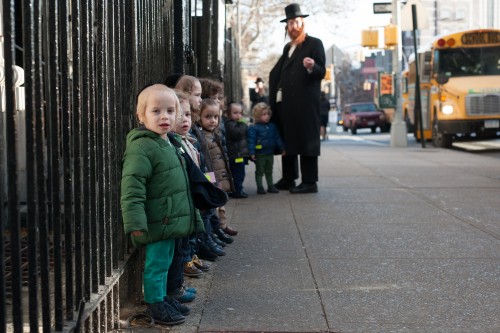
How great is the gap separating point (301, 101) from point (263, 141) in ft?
2.53

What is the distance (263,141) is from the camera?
10.9m

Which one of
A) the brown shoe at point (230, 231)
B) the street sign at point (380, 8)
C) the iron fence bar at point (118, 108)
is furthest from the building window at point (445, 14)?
the iron fence bar at point (118, 108)

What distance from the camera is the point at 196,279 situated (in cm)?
570

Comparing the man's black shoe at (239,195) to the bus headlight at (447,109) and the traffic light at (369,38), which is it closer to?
the bus headlight at (447,109)

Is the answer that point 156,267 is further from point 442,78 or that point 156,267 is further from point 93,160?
point 442,78

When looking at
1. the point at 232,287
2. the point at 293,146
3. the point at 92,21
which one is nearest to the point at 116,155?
the point at 92,21

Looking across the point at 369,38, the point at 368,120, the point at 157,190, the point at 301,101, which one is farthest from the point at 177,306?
the point at 368,120

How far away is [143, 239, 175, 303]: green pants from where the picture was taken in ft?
14.7

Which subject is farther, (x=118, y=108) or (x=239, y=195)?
(x=239, y=195)

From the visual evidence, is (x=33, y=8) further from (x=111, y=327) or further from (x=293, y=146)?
(x=293, y=146)

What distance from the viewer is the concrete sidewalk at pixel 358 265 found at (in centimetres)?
462

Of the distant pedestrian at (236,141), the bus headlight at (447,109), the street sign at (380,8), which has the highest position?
the street sign at (380,8)

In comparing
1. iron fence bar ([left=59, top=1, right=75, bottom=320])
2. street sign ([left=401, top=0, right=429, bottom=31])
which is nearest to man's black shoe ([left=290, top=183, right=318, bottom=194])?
iron fence bar ([left=59, top=1, right=75, bottom=320])

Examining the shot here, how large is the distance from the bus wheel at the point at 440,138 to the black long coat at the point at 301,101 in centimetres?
1397
